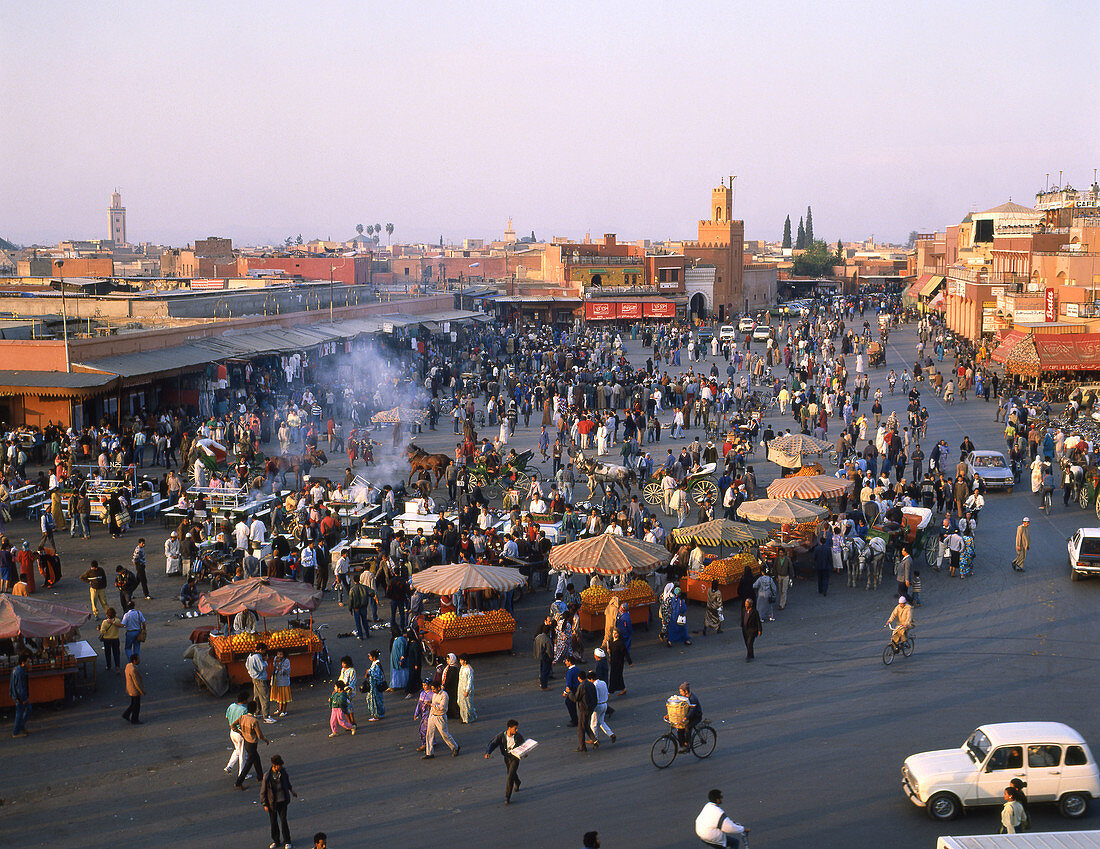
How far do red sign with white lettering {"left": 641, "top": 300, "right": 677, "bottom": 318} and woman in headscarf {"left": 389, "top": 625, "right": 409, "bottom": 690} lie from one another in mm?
57129

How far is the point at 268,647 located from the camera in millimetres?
13898

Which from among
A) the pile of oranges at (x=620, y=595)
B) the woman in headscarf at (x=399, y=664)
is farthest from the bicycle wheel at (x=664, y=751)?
the pile of oranges at (x=620, y=595)

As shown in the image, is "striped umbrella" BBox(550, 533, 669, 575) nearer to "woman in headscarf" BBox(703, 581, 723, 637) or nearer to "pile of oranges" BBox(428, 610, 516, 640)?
"woman in headscarf" BBox(703, 581, 723, 637)

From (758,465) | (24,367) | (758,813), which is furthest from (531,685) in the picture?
(24,367)

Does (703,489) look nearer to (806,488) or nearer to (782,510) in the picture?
(806,488)

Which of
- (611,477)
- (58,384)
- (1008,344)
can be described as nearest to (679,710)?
(611,477)

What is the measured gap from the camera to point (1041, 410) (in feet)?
104

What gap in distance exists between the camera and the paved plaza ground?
1035cm

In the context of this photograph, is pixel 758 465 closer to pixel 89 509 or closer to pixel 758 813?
pixel 89 509

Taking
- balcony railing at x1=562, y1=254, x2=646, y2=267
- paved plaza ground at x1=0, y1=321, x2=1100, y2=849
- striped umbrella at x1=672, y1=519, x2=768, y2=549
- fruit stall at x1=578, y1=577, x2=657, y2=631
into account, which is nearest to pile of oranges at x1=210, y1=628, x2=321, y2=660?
paved plaza ground at x1=0, y1=321, x2=1100, y2=849

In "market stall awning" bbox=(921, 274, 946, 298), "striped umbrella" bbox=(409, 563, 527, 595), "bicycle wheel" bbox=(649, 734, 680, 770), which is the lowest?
"bicycle wheel" bbox=(649, 734, 680, 770)

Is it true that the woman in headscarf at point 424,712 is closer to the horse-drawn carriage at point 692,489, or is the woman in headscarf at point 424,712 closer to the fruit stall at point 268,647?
the fruit stall at point 268,647

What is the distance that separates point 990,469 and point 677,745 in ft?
53.3

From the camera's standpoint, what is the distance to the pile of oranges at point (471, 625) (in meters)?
14.9
